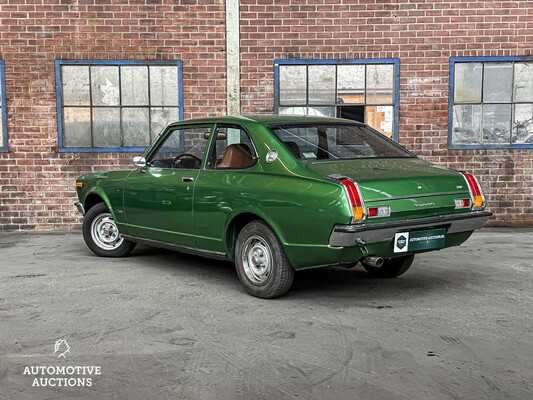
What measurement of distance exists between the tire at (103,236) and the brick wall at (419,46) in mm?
3519

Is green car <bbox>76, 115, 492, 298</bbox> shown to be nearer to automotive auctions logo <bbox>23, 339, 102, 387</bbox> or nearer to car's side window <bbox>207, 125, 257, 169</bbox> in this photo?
car's side window <bbox>207, 125, 257, 169</bbox>

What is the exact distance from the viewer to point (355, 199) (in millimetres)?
4605

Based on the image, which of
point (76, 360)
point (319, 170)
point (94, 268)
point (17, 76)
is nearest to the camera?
point (76, 360)

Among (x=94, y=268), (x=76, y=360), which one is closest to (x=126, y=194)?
(x=94, y=268)

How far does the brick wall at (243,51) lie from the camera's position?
9.74 metres

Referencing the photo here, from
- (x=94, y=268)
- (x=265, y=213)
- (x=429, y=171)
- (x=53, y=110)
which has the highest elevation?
(x=53, y=110)

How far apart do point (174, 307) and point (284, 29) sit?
20.0 feet

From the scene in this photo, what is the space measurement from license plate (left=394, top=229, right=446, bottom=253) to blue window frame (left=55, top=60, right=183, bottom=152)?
589cm

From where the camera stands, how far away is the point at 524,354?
3.83 metres

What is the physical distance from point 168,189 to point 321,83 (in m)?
4.57

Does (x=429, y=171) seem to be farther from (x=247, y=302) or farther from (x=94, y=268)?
(x=94, y=268)

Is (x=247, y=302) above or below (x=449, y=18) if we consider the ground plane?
below

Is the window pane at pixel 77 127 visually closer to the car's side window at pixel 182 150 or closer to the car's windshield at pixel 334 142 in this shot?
the car's side window at pixel 182 150

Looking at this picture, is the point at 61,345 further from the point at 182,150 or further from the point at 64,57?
the point at 64,57
